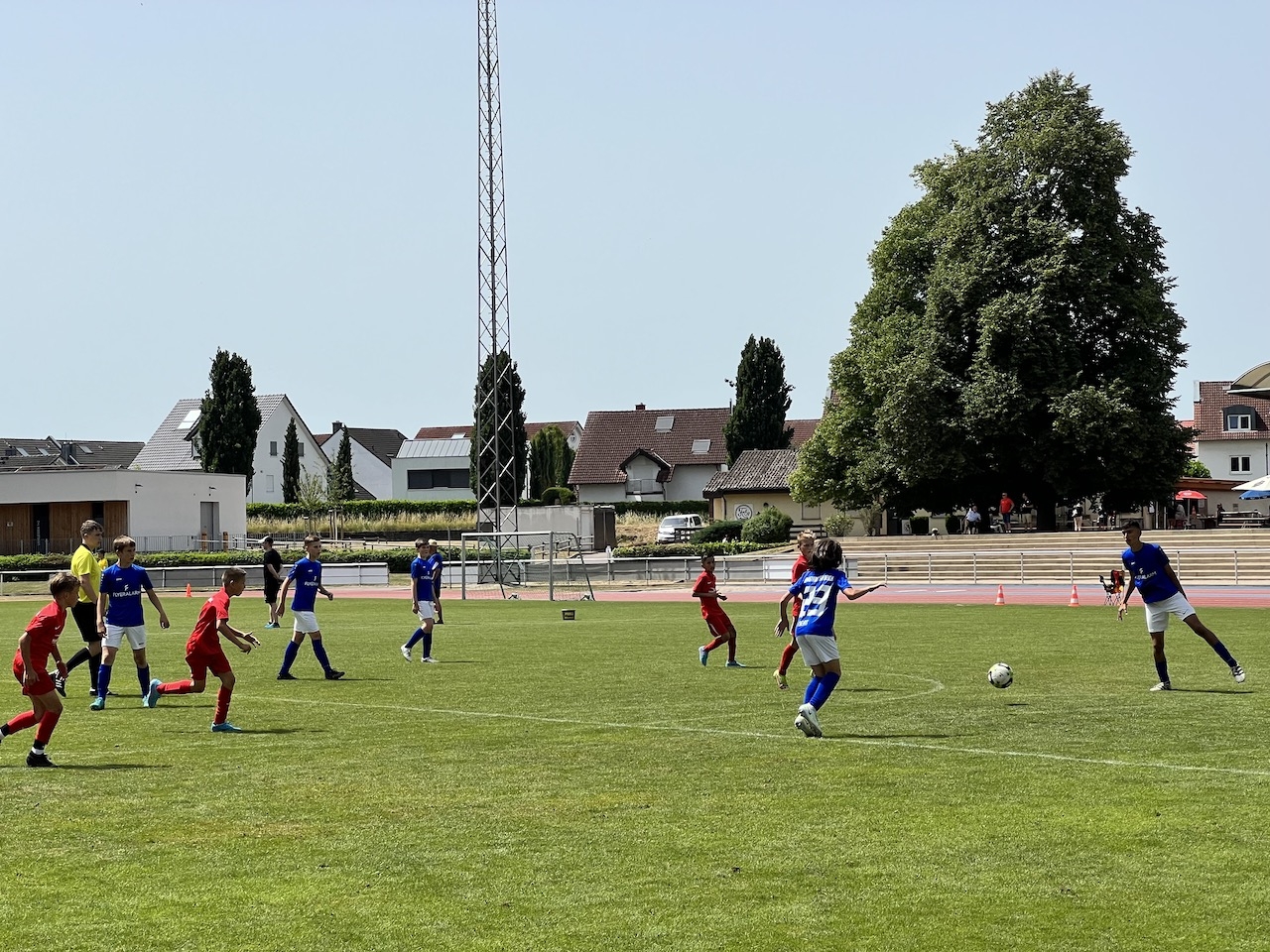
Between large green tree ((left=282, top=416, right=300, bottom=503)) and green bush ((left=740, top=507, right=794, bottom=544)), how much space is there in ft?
148

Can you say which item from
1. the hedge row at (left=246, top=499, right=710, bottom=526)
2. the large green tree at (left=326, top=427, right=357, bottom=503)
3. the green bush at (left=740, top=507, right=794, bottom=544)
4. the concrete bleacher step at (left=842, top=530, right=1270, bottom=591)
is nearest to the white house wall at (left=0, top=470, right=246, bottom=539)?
the hedge row at (left=246, top=499, right=710, bottom=526)

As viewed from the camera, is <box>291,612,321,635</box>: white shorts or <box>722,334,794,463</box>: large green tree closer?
<box>291,612,321,635</box>: white shorts

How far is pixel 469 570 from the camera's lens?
55250 millimetres

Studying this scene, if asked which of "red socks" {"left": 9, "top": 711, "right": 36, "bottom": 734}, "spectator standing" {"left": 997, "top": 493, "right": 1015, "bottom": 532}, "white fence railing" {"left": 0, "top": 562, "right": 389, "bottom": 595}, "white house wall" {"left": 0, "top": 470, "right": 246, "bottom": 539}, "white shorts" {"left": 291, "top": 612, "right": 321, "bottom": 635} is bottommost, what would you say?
"white fence railing" {"left": 0, "top": 562, "right": 389, "bottom": 595}

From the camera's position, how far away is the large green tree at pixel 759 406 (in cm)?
9669

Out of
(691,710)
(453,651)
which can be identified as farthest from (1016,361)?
(691,710)

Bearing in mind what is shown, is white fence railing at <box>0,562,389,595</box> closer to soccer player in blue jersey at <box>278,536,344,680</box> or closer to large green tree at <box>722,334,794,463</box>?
soccer player in blue jersey at <box>278,536,344,680</box>

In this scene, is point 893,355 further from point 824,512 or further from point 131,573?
point 131,573

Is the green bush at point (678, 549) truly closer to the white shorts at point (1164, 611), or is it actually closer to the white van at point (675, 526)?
the white van at point (675, 526)

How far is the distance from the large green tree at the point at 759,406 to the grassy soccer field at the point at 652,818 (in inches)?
3064

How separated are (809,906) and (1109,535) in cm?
5012

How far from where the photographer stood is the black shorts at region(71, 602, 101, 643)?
18922 millimetres

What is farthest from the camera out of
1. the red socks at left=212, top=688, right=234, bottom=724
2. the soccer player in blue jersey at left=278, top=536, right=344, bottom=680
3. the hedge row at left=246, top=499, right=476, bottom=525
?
the hedge row at left=246, top=499, right=476, bottom=525

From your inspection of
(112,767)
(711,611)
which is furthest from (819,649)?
(711,611)
